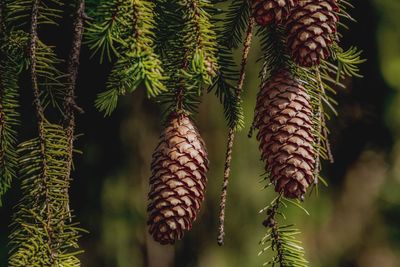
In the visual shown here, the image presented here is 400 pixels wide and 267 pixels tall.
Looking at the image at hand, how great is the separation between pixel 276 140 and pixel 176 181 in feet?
0.50

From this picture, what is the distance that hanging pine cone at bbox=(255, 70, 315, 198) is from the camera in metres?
0.89

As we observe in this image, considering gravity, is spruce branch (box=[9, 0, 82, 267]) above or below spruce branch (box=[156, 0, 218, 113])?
below

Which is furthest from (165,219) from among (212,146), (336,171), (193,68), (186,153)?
(336,171)

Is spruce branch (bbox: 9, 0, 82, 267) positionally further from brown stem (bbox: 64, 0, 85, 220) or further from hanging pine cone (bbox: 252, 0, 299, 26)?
hanging pine cone (bbox: 252, 0, 299, 26)

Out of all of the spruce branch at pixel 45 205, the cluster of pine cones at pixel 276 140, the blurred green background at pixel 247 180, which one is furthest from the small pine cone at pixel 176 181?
the blurred green background at pixel 247 180

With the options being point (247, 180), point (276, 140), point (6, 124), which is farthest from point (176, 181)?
point (247, 180)

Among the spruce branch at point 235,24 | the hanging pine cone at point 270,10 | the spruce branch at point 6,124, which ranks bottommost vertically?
the spruce branch at point 6,124

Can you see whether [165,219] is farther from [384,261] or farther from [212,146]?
[384,261]

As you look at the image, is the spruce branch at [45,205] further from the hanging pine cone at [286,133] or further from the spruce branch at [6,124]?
the hanging pine cone at [286,133]

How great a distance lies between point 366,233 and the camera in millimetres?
2271

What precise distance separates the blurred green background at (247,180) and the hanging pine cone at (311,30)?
2.44 feet

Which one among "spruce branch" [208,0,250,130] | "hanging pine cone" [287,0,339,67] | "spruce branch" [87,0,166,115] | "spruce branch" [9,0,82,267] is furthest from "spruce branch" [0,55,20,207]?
"hanging pine cone" [287,0,339,67]

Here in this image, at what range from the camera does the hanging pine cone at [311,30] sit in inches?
34.1

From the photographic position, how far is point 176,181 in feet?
3.01
